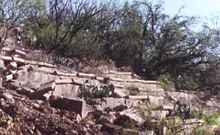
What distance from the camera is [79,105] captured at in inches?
490

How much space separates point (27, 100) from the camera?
1219cm

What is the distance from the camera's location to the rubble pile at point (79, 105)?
10969mm

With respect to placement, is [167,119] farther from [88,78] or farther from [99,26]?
[99,26]

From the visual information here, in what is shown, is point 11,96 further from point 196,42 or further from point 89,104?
point 196,42

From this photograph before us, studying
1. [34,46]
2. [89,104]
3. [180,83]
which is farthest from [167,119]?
[180,83]

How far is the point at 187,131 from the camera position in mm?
13047

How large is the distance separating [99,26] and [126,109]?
1263 centimetres

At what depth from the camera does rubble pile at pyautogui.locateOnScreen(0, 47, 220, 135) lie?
10969 mm

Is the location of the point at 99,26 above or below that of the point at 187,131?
above

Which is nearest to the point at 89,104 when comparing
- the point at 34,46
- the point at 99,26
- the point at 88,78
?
the point at 88,78

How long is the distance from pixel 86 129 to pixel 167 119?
2568 millimetres

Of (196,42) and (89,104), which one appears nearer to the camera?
(89,104)

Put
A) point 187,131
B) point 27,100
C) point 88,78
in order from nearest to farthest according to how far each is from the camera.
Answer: point 27,100 < point 187,131 < point 88,78

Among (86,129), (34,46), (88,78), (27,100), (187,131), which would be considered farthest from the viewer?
→ (34,46)
